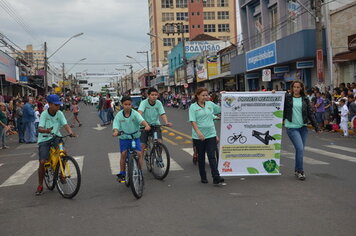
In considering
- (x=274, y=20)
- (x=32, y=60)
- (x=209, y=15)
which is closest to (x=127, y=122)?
(x=274, y=20)

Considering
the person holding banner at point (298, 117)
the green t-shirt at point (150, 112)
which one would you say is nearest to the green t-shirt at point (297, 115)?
the person holding banner at point (298, 117)

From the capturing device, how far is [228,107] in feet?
26.0

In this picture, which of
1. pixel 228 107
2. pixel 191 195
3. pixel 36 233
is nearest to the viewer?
pixel 36 233

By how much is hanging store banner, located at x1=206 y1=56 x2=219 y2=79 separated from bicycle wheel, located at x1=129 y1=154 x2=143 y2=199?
4009cm

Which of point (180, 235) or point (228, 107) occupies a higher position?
point (228, 107)

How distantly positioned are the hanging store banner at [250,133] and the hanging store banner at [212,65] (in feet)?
126

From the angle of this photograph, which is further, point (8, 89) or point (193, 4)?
point (193, 4)

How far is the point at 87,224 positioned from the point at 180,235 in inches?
51.5

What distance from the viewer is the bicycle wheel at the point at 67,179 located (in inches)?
271

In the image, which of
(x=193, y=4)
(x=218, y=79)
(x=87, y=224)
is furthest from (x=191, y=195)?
(x=193, y=4)

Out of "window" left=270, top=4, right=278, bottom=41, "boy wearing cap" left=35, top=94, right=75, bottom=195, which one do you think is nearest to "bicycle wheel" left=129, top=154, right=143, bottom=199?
"boy wearing cap" left=35, top=94, right=75, bottom=195

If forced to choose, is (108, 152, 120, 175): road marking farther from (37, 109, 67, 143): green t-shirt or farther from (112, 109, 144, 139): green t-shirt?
(37, 109, 67, 143): green t-shirt

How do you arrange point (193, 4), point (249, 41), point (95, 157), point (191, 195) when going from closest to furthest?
point (191, 195)
point (95, 157)
point (249, 41)
point (193, 4)

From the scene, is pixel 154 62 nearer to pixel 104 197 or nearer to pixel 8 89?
pixel 8 89
